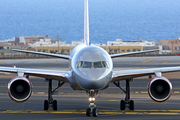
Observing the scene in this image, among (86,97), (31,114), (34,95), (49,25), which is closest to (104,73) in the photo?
(31,114)

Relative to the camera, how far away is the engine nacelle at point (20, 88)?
20766 mm

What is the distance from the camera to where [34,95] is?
34.0 m

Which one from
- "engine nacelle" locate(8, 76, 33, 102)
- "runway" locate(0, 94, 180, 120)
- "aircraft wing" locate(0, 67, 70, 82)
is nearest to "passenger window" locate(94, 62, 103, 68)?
"runway" locate(0, 94, 180, 120)

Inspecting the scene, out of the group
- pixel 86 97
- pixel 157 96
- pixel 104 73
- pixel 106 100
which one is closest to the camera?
pixel 104 73

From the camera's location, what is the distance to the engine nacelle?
20.8 metres

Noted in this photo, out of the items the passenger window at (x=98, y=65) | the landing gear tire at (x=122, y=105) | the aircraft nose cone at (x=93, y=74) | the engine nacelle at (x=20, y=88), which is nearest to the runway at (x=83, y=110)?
the landing gear tire at (x=122, y=105)

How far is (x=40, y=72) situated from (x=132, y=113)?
651cm

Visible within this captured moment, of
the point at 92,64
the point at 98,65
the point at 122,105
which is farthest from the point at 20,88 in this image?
the point at 122,105

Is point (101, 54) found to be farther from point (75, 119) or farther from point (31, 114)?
point (31, 114)

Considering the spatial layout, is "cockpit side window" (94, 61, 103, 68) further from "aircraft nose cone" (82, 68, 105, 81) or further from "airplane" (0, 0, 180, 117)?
"aircraft nose cone" (82, 68, 105, 81)

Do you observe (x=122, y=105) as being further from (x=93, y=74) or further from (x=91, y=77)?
(x=91, y=77)

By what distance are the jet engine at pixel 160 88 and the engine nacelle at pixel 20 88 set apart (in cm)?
713

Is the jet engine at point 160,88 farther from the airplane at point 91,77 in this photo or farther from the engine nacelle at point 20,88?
the engine nacelle at point 20,88

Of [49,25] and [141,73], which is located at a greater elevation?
[49,25]
